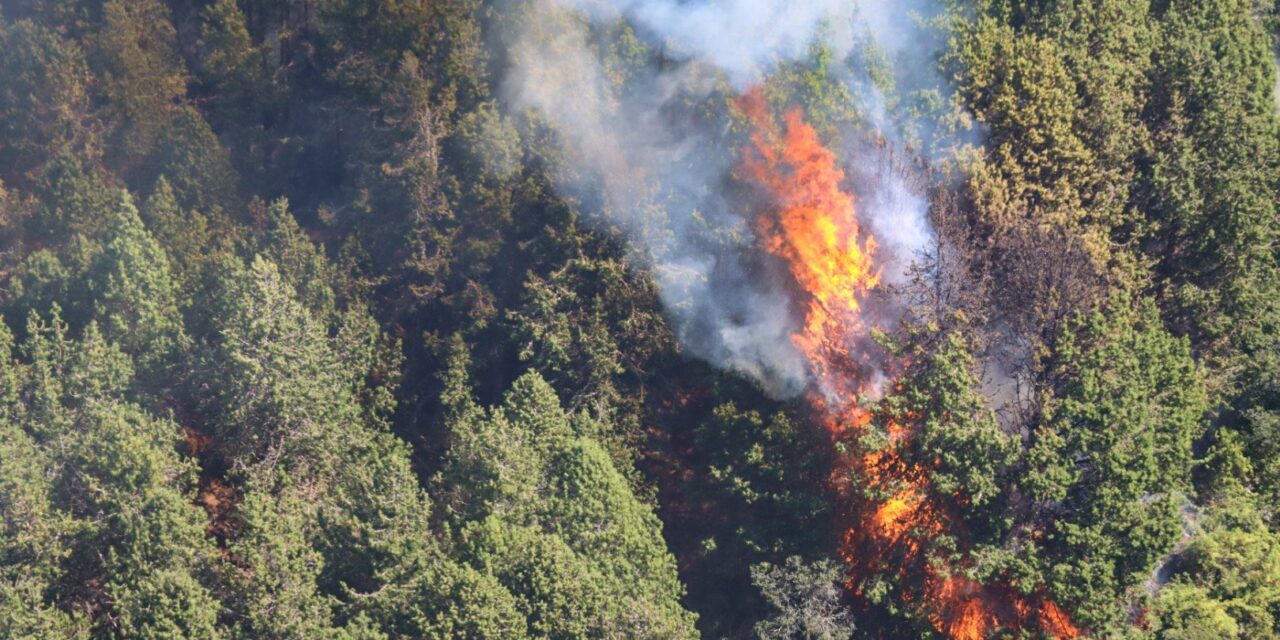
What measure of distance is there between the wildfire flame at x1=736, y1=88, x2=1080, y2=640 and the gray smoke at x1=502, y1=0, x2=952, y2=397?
0.72 m

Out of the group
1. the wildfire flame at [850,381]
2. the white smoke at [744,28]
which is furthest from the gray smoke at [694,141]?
the wildfire flame at [850,381]

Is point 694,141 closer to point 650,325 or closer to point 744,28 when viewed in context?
point 744,28

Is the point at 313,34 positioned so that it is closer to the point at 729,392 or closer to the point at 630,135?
the point at 630,135

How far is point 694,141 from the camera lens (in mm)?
51156

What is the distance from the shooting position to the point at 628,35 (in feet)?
170

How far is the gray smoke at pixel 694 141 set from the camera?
48.7m

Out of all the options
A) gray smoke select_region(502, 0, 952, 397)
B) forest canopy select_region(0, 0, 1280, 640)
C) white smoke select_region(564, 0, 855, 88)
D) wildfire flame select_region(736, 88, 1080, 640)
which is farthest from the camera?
white smoke select_region(564, 0, 855, 88)

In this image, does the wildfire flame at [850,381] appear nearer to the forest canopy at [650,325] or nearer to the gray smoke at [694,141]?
the forest canopy at [650,325]

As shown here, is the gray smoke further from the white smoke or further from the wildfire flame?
the wildfire flame

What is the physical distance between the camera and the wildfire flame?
1738 inches

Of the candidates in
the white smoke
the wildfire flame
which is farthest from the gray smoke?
the wildfire flame

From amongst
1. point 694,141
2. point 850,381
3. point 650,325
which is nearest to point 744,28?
point 694,141

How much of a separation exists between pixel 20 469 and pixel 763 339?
20.6 m

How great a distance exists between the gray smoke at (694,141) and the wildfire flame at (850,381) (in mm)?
720
